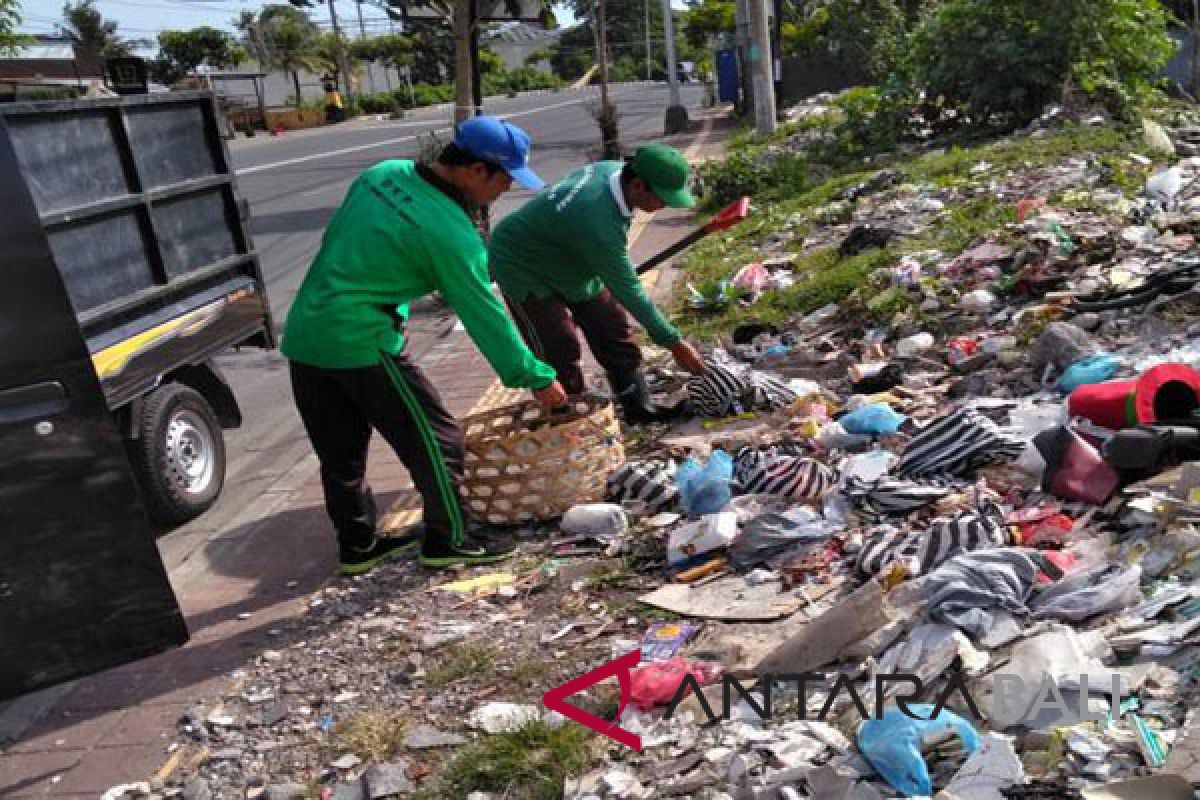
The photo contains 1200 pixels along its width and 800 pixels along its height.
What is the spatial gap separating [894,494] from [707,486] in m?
0.76

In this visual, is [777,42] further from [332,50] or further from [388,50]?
[388,50]

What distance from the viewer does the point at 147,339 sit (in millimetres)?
4793

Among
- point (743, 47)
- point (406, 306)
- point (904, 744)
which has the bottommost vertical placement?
point (904, 744)

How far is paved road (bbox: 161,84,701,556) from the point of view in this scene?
20.1 feet

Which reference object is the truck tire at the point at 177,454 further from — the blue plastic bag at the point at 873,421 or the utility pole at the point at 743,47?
the utility pole at the point at 743,47

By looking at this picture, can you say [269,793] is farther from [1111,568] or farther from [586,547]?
[1111,568]

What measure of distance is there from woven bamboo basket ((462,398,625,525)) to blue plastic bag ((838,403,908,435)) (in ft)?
3.57

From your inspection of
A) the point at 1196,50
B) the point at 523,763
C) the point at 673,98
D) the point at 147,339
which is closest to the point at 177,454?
the point at 147,339

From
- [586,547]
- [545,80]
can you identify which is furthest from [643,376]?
[545,80]

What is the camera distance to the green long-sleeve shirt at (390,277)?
392 cm

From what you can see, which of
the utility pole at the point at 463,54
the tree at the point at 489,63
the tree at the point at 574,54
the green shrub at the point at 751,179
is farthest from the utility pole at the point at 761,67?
the tree at the point at 574,54

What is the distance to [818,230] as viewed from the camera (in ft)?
32.2

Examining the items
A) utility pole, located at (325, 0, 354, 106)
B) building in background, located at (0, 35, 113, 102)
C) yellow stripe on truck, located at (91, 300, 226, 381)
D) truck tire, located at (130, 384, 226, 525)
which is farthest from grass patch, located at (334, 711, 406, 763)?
utility pole, located at (325, 0, 354, 106)

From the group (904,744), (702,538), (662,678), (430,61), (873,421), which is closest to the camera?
(904,744)
